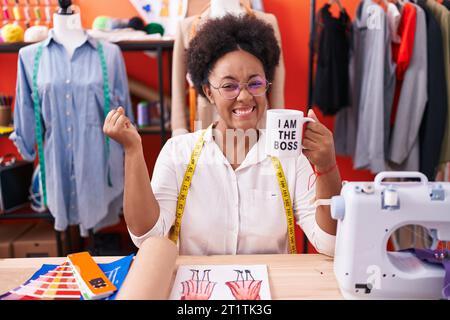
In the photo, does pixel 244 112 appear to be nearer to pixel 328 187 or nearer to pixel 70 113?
pixel 328 187

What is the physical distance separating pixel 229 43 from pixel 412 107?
1481 millimetres

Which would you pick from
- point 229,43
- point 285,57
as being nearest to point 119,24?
point 285,57

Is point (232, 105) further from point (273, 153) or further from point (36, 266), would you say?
point (36, 266)

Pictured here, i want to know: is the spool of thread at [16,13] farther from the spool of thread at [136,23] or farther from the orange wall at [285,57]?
the spool of thread at [136,23]

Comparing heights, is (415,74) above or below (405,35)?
below

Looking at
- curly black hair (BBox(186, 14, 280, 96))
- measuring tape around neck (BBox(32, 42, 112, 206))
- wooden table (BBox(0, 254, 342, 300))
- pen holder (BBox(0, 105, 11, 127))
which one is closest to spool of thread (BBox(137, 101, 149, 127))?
measuring tape around neck (BBox(32, 42, 112, 206))

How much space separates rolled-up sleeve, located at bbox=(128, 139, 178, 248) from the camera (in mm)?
1249

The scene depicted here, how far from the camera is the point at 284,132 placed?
881 millimetres

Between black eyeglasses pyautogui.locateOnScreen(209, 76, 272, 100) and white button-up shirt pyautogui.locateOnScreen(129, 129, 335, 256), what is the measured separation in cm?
20

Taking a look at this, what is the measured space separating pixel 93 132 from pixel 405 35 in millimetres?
1820

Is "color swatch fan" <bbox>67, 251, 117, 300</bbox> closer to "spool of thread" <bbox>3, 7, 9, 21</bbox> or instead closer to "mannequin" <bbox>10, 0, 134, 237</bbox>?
"mannequin" <bbox>10, 0, 134, 237</bbox>
